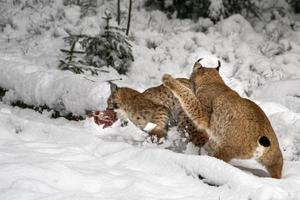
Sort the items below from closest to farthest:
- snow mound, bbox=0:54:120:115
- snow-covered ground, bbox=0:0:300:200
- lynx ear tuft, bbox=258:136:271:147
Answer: snow-covered ground, bbox=0:0:300:200
lynx ear tuft, bbox=258:136:271:147
snow mound, bbox=0:54:120:115

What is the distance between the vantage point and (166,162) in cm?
555

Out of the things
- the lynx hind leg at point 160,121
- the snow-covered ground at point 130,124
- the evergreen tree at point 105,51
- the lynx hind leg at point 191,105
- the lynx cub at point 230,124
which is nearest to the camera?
the snow-covered ground at point 130,124

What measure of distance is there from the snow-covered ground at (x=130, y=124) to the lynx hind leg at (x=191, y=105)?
41 centimetres

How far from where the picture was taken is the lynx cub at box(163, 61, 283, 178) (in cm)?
547

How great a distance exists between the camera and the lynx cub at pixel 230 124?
5469mm

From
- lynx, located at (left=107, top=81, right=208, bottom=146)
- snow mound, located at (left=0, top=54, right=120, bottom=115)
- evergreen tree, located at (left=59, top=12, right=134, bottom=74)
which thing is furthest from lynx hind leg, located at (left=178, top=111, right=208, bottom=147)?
evergreen tree, located at (left=59, top=12, right=134, bottom=74)

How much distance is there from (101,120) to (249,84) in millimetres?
4099

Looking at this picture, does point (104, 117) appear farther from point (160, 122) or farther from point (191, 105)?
point (191, 105)

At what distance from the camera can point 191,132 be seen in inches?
250

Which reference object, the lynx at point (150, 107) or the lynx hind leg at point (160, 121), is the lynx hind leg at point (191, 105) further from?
the lynx hind leg at point (160, 121)

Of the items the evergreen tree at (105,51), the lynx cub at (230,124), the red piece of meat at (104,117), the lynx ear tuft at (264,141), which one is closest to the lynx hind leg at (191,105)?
the lynx cub at (230,124)

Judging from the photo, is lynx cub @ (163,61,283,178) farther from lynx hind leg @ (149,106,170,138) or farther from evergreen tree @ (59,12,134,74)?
evergreen tree @ (59,12,134,74)

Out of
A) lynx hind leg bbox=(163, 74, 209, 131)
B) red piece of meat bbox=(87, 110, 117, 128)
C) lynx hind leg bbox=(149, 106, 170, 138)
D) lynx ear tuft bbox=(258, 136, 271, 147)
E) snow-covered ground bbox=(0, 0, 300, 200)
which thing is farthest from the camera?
red piece of meat bbox=(87, 110, 117, 128)

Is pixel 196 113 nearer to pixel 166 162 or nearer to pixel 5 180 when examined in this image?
pixel 166 162
